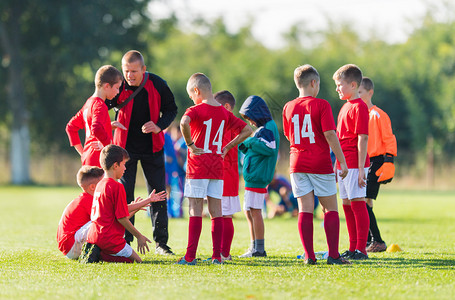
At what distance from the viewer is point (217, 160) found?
21.8 feet

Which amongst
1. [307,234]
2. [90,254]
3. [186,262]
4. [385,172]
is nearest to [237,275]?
[186,262]

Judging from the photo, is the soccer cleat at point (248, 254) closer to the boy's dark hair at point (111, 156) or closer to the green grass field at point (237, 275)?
the green grass field at point (237, 275)

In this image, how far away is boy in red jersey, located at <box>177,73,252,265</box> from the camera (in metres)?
6.59

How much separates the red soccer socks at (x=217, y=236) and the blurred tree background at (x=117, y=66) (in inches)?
935

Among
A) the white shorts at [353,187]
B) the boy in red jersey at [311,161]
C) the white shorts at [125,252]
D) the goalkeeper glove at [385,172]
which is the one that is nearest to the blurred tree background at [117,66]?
the goalkeeper glove at [385,172]

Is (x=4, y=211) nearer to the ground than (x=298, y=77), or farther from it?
nearer to the ground

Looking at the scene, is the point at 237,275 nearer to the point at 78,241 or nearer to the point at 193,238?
the point at 193,238

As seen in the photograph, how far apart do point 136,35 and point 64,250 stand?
92.4 ft

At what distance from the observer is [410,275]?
19.4 ft

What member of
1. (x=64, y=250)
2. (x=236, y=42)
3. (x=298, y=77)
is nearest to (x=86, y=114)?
(x=64, y=250)

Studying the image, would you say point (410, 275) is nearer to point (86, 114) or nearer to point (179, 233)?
point (86, 114)

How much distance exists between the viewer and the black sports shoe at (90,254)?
6.56 metres

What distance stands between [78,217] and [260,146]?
2127 millimetres

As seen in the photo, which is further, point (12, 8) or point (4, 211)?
point (12, 8)
